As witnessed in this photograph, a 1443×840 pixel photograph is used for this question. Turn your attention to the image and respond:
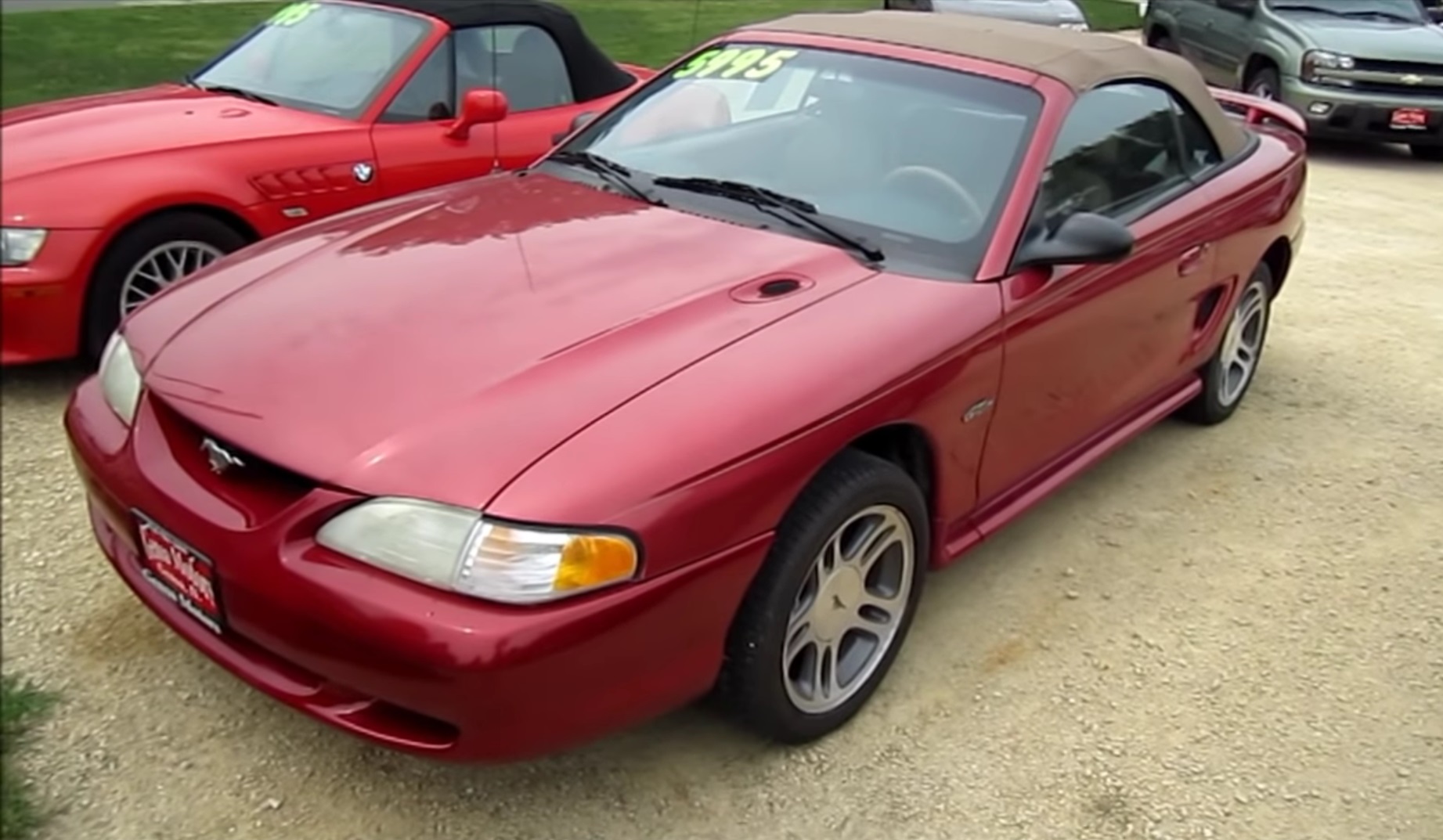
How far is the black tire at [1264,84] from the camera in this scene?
10820 millimetres

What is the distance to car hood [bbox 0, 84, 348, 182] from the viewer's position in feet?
14.0

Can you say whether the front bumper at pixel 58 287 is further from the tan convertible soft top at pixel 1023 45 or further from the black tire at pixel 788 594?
the black tire at pixel 788 594

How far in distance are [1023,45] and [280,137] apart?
107 inches

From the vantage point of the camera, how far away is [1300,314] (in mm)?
6445

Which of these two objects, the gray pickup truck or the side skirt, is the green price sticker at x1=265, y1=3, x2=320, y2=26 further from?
the gray pickup truck

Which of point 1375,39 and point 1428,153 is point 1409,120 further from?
point 1428,153

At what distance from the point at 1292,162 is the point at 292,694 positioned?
13.3 feet

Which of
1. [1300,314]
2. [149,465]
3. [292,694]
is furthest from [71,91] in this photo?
[1300,314]

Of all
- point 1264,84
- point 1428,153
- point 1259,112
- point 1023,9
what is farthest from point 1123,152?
point 1428,153

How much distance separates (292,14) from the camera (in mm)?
5742

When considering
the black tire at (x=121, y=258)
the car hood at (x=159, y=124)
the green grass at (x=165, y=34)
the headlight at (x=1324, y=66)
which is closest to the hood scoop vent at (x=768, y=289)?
the green grass at (x=165, y=34)

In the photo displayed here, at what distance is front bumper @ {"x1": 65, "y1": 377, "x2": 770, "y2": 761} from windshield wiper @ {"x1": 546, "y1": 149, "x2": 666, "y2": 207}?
1375 mm

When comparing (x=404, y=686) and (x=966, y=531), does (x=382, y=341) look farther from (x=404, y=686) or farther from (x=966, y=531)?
(x=966, y=531)

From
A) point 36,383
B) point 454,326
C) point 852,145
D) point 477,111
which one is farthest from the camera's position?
point 477,111
